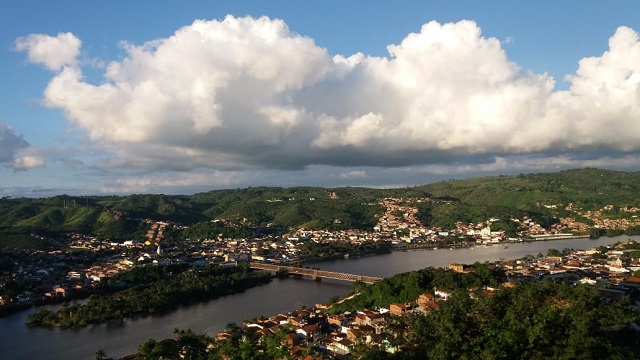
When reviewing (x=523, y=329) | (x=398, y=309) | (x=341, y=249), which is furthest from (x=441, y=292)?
(x=341, y=249)

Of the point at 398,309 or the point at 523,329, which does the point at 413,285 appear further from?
the point at 523,329

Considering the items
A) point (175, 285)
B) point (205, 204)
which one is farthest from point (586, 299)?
point (205, 204)

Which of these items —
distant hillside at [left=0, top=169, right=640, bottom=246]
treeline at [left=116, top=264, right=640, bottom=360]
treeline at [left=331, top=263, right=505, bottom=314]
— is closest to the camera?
treeline at [left=116, top=264, right=640, bottom=360]

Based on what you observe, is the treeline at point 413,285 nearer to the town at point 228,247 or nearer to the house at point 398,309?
the house at point 398,309

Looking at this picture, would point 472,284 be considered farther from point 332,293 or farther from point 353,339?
point 332,293

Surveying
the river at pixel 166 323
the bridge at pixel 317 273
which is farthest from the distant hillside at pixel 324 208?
the river at pixel 166 323

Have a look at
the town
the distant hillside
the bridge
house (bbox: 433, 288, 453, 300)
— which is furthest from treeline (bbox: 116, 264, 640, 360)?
the distant hillside

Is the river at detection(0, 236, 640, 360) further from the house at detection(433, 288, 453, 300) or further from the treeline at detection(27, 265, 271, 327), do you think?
the house at detection(433, 288, 453, 300)
